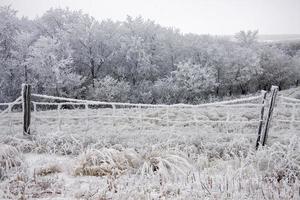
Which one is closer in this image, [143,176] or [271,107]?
[143,176]

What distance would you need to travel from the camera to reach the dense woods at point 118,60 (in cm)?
3106

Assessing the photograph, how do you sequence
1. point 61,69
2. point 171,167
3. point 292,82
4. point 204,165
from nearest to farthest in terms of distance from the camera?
1. point 171,167
2. point 204,165
3. point 61,69
4. point 292,82

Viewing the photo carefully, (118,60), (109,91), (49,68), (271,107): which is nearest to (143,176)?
(271,107)

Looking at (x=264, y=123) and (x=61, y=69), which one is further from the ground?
(x=61, y=69)

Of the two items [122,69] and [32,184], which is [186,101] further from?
[32,184]

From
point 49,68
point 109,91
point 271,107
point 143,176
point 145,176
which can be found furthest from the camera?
point 109,91

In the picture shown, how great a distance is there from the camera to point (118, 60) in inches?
1496

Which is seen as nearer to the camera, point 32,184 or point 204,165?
point 32,184

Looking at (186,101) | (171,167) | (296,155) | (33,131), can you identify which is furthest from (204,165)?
(186,101)

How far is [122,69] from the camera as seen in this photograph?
37.2 meters

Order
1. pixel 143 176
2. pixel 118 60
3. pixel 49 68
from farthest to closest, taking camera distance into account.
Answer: pixel 118 60
pixel 49 68
pixel 143 176

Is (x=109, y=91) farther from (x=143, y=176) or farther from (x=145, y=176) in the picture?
(x=145, y=176)

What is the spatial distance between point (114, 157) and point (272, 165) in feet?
7.77

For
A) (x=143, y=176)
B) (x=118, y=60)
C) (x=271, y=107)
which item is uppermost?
(x=118, y=60)
